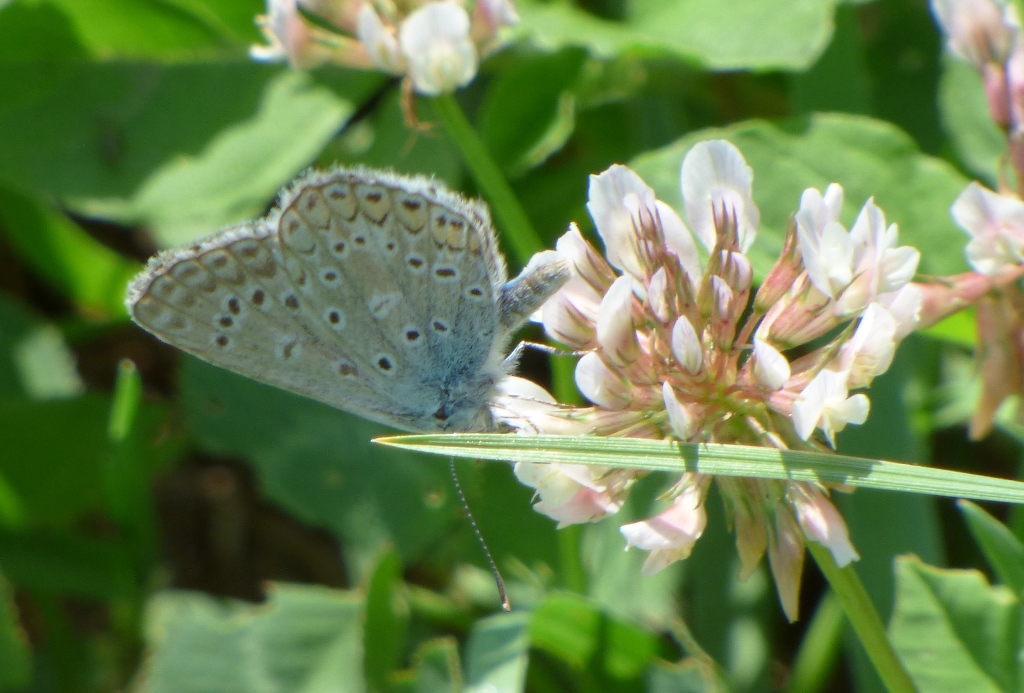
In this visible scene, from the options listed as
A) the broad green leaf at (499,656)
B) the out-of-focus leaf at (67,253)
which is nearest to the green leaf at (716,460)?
the broad green leaf at (499,656)

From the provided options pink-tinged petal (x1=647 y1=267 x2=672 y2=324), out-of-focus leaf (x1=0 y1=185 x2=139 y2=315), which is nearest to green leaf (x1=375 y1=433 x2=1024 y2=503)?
pink-tinged petal (x1=647 y1=267 x2=672 y2=324)

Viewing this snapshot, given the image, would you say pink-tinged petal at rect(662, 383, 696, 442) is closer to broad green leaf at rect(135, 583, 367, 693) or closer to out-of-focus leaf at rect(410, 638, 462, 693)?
out-of-focus leaf at rect(410, 638, 462, 693)

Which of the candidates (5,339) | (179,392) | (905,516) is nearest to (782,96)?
(905,516)

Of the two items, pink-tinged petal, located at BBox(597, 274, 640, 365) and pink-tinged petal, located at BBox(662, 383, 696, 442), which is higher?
pink-tinged petal, located at BBox(597, 274, 640, 365)

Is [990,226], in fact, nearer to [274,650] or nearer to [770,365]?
[770,365]

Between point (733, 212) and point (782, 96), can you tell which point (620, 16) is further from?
point (733, 212)

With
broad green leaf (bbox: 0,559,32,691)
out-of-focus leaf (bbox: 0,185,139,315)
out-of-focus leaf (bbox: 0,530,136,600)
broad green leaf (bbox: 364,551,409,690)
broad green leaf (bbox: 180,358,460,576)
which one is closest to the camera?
broad green leaf (bbox: 364,551,409,690)
